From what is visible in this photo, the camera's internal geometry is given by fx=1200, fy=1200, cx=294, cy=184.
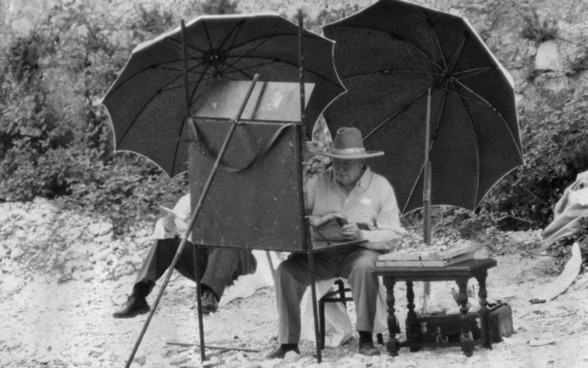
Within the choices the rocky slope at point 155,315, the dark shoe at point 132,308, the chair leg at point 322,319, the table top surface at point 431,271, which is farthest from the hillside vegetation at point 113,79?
the table top surface at point 431,271

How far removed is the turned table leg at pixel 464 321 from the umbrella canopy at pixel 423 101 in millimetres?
1453

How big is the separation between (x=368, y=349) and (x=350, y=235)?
76 centimetres

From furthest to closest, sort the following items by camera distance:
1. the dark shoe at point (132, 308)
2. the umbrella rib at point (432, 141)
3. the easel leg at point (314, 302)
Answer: the dark shoe at point (132, 308) < the umbrella rib at point (432, 141) < the easel leg at point (314, 302)

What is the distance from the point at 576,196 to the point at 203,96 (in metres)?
3.31

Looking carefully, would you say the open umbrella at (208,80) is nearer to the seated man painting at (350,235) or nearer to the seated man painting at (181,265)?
the seated man painting at (350,235)

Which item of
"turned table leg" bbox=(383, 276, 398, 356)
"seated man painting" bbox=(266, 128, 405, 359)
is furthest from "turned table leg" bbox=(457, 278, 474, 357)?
"seated man painting" bbox=(266, 128, 405, 359)

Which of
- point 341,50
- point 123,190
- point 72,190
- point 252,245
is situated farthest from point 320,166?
point 252,245

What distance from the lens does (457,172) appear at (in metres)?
8.88

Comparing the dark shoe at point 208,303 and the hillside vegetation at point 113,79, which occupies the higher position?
the hillside vegetation at point 113,79

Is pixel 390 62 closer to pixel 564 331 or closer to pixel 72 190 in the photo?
pixel 564 331

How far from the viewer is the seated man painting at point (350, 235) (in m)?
7.53

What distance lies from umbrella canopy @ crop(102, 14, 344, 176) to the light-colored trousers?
41.8 inches

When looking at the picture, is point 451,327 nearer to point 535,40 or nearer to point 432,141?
point 432,141

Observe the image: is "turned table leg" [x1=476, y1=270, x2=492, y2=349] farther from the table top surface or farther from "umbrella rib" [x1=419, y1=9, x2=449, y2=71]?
"umbrella rib" [x1=419, y1=9, x2=449, y2=71]
